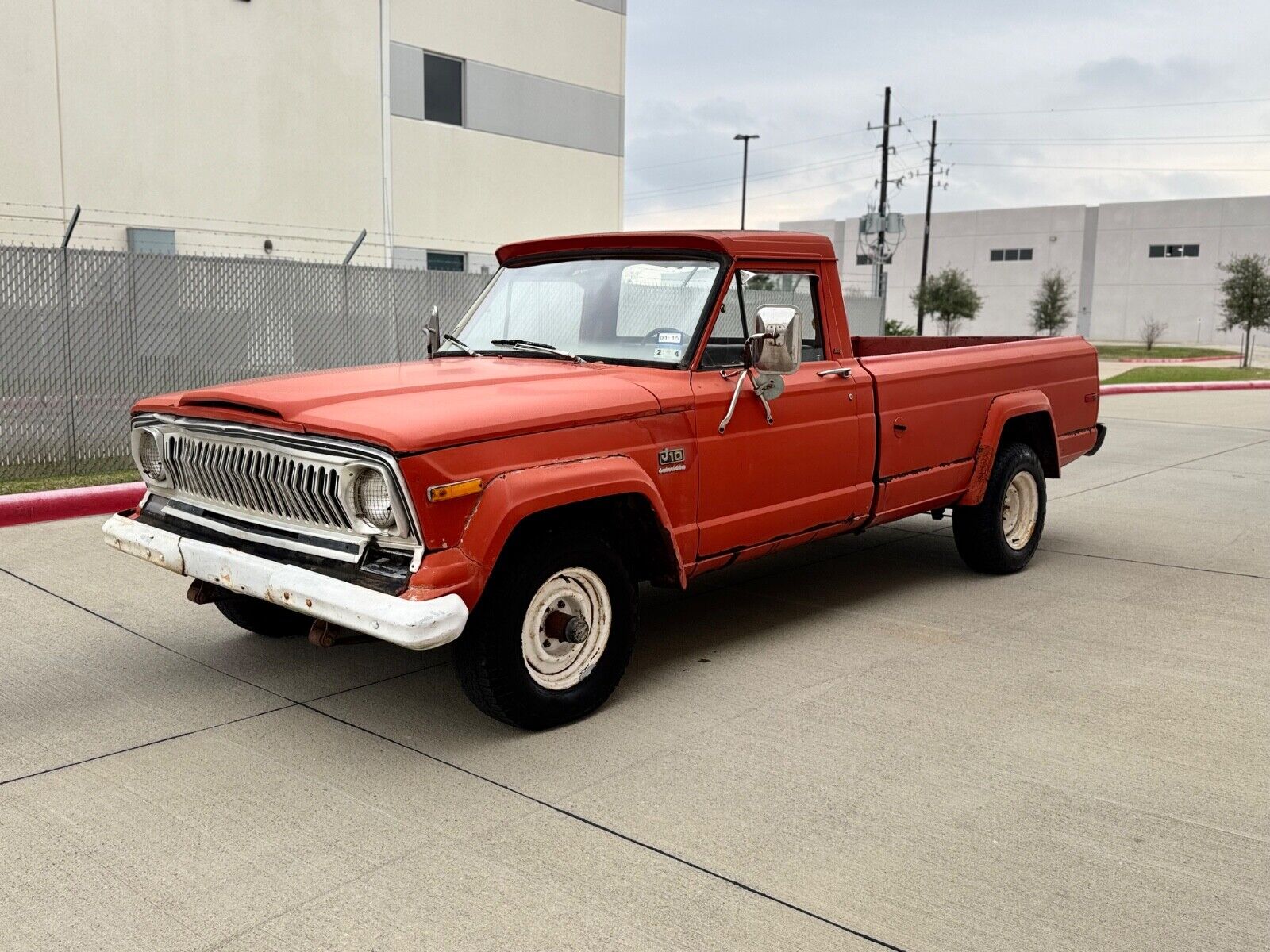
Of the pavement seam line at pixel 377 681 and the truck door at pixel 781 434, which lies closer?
the pavement seam line at pixel 377 681

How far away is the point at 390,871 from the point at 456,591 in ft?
3.14

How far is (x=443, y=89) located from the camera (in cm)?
2231

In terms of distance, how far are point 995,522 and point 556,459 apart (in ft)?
11.7

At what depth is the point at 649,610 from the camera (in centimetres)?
624

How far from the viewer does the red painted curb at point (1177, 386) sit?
79.9 feet

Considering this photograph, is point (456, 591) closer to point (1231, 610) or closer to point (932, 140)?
point (1231, 610)

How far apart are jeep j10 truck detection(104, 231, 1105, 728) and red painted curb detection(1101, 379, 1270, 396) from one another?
63.7ft

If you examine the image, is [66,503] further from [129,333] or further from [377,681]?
[377,681]

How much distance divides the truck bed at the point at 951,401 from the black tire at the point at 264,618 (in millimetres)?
3051

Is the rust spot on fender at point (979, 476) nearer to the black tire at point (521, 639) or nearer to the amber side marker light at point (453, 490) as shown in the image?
the black tire at point (521, 639)

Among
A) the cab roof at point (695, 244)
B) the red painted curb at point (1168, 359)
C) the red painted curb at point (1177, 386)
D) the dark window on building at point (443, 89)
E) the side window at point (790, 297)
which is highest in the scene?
the dark window on building at point (443, 89)

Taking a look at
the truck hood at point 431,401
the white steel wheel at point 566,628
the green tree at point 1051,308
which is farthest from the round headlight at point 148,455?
the green tree at point 1051,308

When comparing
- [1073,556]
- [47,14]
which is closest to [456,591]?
[1073,556]

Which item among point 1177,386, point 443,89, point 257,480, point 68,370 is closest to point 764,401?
point 257,480
